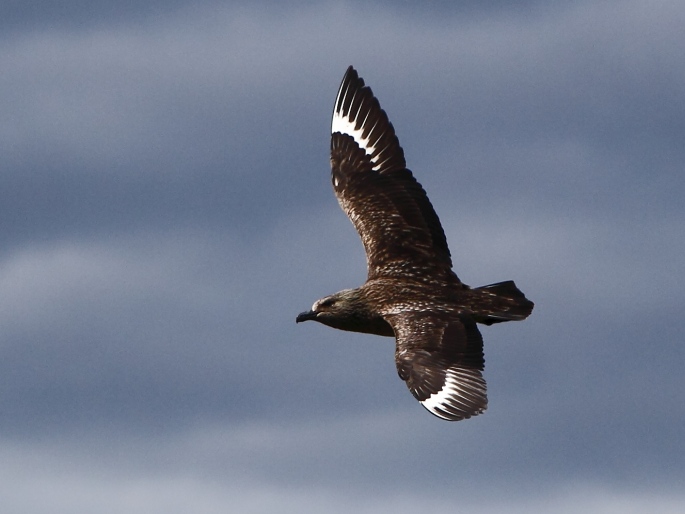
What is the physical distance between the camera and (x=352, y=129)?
21.9 metres

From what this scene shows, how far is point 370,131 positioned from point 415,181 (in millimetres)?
1180

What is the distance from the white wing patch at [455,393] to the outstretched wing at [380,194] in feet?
8.32

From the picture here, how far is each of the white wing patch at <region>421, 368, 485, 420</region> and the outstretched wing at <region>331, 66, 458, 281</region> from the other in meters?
2.54

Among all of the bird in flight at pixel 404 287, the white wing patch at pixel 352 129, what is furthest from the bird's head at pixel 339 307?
the white wing patch at pixel 352 129

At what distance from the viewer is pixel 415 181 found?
20969 millimetres

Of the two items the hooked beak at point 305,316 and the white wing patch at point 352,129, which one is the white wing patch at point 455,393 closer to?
the hooked beak at point 305,316

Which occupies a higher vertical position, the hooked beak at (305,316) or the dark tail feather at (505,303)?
the hooked beak at (305,316)

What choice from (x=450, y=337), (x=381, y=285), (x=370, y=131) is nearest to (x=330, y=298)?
(x=381, y=285)

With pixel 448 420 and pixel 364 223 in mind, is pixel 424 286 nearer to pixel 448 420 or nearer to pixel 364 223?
pixel 364 223

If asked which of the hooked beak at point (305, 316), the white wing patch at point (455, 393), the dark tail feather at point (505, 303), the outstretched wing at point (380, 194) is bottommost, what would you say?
the white wing patch at point (455, 393)

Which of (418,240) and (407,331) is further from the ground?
(418,240)

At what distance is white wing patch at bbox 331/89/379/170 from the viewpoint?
21.5 meters

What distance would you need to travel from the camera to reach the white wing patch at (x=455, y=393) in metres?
16.4

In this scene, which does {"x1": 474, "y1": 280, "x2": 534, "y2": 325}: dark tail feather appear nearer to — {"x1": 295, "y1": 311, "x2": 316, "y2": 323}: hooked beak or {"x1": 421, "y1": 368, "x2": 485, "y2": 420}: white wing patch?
{"x1": 421, "y1": 368, "x2": 485, "y2": 420}: white wing patch
